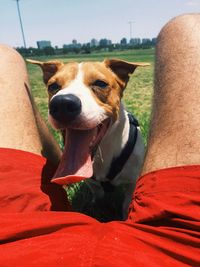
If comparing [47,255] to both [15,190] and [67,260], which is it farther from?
[15,190]

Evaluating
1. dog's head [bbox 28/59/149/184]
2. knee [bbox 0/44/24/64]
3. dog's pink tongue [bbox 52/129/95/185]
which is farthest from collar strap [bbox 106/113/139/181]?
knee [bbox 0/44/24/64]

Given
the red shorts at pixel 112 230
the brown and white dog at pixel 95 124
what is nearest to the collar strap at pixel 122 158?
the brown and white dog at pixel 95 124

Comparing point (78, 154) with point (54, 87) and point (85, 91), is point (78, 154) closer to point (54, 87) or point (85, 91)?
point (85, 91)

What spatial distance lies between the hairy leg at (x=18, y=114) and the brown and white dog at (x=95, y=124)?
20cm

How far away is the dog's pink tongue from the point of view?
2938 mm

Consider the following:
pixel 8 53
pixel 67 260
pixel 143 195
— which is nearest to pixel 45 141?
pixel 8 53

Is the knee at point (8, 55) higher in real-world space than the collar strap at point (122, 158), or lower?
higher

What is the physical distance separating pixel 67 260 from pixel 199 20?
7.12ft

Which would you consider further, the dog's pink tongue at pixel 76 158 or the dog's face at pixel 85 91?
the dog's face at pixel 85 91

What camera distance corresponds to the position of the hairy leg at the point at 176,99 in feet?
7.98

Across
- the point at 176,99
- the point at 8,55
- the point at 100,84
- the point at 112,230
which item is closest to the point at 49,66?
the point at 8,55

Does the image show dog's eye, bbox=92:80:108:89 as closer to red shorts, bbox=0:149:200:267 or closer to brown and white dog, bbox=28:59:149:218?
brown and white dog, bbox=28:59:149:218

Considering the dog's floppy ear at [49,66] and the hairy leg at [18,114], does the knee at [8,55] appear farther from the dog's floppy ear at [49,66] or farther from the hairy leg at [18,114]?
the dog's floppy ear at [49,66]

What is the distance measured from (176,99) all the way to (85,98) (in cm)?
85
